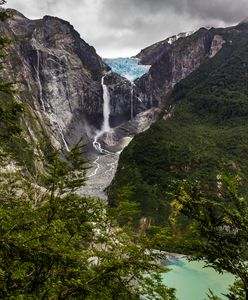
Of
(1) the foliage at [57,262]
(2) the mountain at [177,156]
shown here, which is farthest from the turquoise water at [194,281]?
(1) the foliage at [57,262]

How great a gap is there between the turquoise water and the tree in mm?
52159

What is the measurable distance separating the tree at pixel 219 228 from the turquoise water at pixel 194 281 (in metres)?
52.2

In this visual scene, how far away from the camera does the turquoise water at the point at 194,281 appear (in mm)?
64062

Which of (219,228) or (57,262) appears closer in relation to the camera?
(219,228)

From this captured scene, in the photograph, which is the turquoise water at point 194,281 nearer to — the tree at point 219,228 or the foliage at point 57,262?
the foliage at point 57,262

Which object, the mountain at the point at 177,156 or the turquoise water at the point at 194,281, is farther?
the mountain at the point at 177,156

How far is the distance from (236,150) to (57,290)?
136768mm

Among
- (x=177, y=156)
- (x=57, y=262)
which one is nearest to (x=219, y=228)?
(x=57, y=262)

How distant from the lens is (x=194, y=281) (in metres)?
71.4

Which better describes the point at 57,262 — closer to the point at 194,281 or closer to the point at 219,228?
the point at 219,228

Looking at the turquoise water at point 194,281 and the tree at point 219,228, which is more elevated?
the tree at point 219,228

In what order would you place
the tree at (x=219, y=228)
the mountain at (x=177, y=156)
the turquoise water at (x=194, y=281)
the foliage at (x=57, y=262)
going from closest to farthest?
the tree at (x=219, y=228) < the foliage at (x=57, y=262) < the turquoise water at (x=194, y=281) < the mountain at (x=177, y=156)

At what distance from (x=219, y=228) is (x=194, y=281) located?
63310 mm

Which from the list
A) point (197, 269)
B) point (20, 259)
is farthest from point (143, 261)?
point (197, 269)
